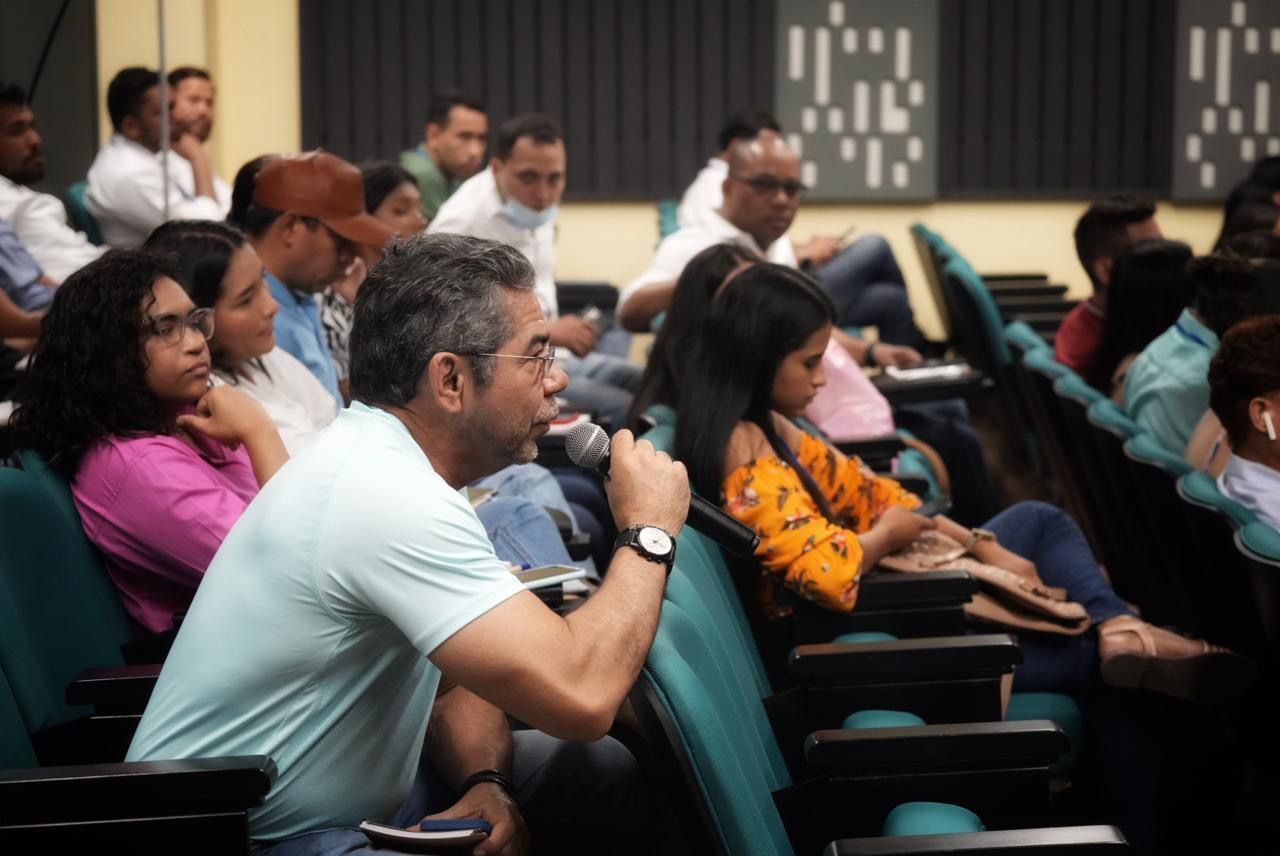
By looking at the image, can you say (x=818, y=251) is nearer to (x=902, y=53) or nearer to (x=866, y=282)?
(x=866, y=282)

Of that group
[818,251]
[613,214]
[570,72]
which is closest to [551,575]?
[818,251]

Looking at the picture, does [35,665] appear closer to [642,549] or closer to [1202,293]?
[642,549]

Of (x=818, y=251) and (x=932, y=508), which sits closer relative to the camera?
(x=932, y=508)

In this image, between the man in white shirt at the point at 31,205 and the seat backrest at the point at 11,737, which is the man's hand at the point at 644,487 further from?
the man in white shirt at the point at 31,205

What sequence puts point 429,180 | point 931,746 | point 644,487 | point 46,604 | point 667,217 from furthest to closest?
1. point 667,217
2. point 429,180
3. point 46,604
4. point 931,746
5. point 644,487

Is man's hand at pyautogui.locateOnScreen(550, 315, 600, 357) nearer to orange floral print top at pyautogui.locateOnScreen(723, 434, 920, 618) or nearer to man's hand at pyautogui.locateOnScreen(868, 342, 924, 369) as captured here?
man's hand at pyautogui.locateOnScreen(868, 342, 924, 369)

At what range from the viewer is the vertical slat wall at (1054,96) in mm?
7707

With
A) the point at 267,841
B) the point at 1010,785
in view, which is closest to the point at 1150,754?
the point at 1010,785

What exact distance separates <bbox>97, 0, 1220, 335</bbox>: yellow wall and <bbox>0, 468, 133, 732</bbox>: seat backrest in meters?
5.29

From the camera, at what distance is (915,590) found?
2654 millimetres

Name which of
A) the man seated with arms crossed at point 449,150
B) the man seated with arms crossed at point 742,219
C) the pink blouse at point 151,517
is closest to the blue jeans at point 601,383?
the man seated with arms crossed at point 742,219

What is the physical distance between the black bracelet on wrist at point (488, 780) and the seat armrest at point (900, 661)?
586mm

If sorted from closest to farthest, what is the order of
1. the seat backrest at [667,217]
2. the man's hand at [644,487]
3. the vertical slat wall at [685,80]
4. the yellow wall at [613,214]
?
1. the man's hand at [644,487]
2. the seat backrest at [667,217]
3. the yellow wall at [613,214]
4. the vertical slat wall at [685,80]

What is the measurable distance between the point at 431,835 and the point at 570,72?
6.37 metres
